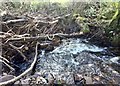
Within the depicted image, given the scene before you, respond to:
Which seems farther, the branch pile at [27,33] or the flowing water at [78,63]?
the branch pile at [27,33]

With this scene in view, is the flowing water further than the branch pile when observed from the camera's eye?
No

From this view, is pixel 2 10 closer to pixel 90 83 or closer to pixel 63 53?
pixel 63 53

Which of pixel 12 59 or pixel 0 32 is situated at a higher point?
pixel 0 32

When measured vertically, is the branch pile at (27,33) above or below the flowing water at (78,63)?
above

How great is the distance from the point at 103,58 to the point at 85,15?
0.69m

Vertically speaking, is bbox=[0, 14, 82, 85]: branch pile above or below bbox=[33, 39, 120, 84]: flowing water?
above

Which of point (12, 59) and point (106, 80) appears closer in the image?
point (106, 80)

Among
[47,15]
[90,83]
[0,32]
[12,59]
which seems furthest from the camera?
[47,15]

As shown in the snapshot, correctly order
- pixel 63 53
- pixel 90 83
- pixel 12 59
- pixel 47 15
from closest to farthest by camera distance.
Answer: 1. pixel 90 83
2. pixel 12 59
3. pixel 63 53
4. pixel 47 15

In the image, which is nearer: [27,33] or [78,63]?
[78,63]

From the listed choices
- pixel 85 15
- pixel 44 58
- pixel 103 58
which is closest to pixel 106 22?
pixel 85 15

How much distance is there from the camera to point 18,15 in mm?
1997

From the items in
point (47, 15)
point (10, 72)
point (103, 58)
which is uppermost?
point (47, 15)

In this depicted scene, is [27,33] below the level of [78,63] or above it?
above
